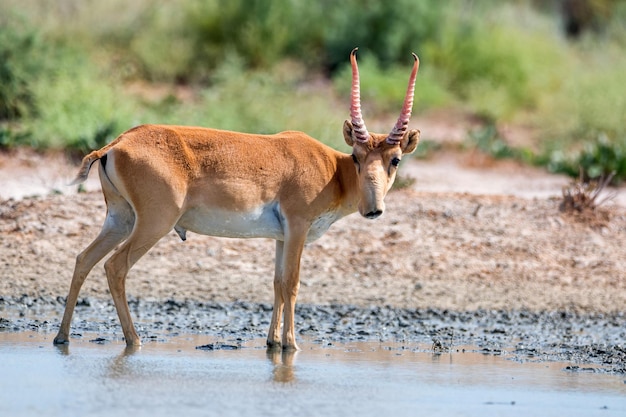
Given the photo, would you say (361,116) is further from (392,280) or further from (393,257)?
(393,257)

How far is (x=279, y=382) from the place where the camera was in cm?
805

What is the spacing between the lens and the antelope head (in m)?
9.31

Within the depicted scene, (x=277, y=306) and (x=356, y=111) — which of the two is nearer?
(x=356, y=111)

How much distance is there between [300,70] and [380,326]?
13514 mm

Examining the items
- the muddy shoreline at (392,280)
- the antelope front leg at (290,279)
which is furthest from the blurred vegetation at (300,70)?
the antelope front leg at (290,279)

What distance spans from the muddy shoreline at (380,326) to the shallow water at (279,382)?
34 cm

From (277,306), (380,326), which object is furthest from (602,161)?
(277,306)

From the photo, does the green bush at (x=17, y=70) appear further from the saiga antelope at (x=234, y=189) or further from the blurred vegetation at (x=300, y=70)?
the saiga antelope at (x=234, y=189)

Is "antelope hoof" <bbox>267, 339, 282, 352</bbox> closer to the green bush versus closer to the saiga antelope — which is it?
the saiga antelope

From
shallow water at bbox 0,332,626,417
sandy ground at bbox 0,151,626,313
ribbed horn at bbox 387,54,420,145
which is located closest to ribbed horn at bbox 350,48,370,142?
ribbed horn at bbox 387,54,420,145

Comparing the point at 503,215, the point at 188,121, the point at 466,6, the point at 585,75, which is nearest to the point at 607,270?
the point at 503,215

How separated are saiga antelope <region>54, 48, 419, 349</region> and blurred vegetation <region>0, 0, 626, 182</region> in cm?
696

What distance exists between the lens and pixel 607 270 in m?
13.0

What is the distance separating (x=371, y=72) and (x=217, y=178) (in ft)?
45.1
